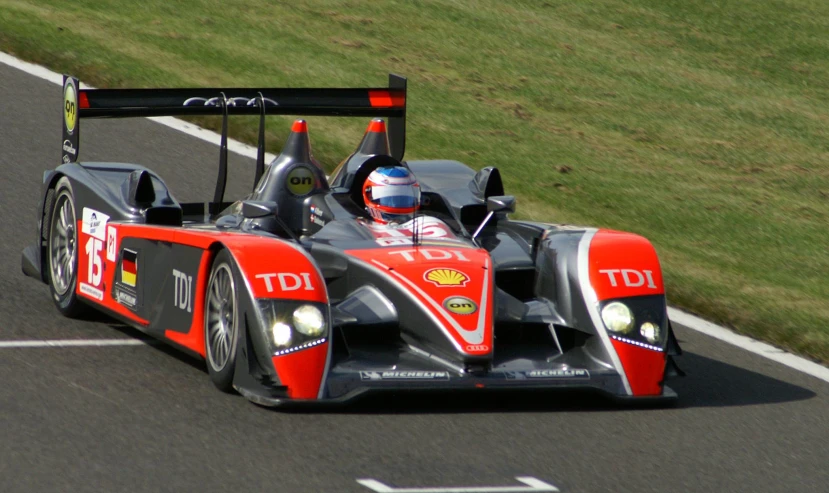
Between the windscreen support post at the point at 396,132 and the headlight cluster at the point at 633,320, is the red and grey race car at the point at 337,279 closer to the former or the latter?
the headlight cluster at the point at 633,320

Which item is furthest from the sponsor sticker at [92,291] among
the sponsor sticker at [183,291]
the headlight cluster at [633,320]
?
the headlight cluster at [633,320]

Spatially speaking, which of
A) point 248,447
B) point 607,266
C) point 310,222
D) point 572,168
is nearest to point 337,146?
point 572,168

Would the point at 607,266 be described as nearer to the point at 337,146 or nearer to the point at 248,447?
the point at 248,447

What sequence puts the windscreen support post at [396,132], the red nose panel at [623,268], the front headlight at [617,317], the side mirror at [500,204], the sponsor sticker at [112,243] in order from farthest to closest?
1. the windscreen support post at [396,132]
2. the side mirror at [500,204]
3. the sponsor sticker at [112,243]
4. the red nose panel at [623,268]
5. the front headlight at [617,317]

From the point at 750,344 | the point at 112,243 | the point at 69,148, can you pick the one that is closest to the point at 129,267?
the point at 112,243

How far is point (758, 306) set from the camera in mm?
9617

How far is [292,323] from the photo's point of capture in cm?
672

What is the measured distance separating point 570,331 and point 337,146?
22.0 ft

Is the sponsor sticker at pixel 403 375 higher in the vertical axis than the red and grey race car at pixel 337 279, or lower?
lower

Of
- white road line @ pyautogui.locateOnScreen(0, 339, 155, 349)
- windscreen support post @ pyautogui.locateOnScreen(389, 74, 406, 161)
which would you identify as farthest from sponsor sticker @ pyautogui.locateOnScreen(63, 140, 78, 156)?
windscreen support post @ pyautogui.locateOnScreen(389, 74, 406, 161)

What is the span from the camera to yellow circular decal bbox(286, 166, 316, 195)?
28.4 feet

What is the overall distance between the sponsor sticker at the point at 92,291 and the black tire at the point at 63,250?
3.0 inches

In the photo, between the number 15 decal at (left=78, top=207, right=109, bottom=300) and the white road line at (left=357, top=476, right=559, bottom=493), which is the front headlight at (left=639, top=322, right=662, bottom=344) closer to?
the white road line at (left=357, top=476, right=559, bottom=493)

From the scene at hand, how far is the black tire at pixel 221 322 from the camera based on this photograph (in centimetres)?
694
